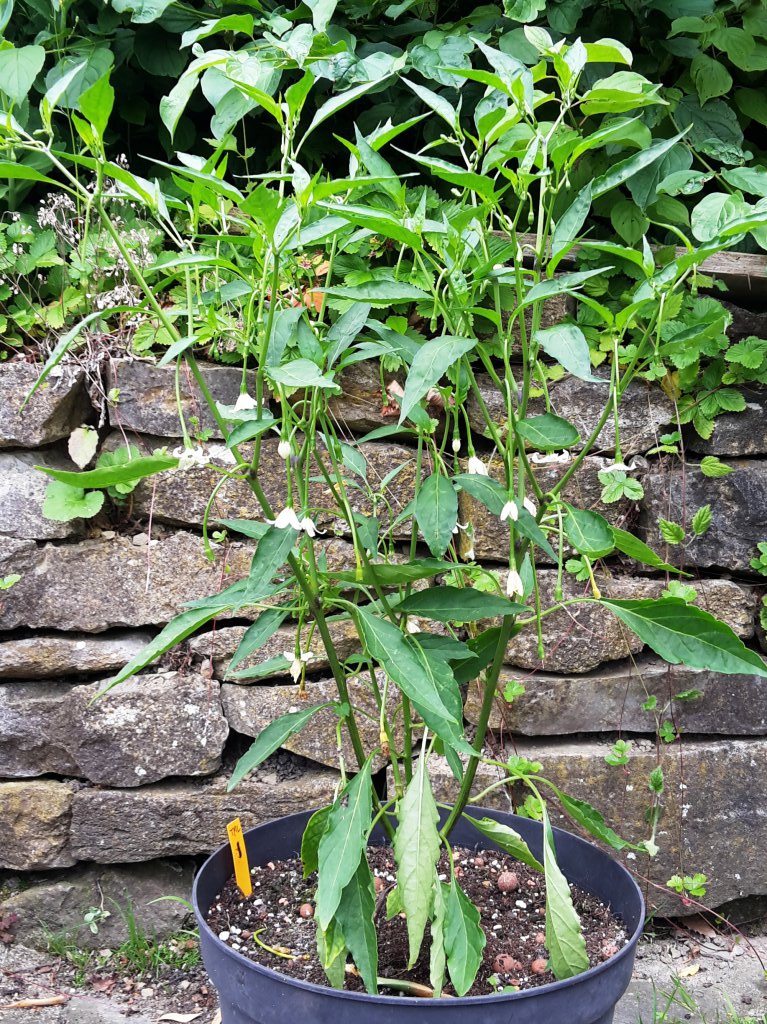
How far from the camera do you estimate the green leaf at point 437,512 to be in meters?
1.03

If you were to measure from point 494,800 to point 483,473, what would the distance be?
0.94m

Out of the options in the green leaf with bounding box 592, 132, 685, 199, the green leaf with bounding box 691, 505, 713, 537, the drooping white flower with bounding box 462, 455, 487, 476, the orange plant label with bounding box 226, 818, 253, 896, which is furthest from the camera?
the green leaf with bounding box 691, 505, 713, 537

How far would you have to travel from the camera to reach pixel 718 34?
73.1 inches

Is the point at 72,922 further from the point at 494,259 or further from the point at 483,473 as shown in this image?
the point at 494,259

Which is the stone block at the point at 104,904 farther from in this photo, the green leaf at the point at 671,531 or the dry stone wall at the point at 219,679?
the green leaf at the point at 671,531

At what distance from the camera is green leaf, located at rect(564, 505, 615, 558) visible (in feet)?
3.43

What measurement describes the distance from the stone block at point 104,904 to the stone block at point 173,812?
0.07 meters

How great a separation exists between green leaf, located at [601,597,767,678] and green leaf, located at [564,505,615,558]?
0.34ft

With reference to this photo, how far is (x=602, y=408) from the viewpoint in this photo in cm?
188

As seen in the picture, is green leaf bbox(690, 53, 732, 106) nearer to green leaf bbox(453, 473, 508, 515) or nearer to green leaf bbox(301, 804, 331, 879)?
green leaf bbox(453, 473, 508, 515)

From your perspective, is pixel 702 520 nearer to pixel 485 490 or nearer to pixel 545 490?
pixel 545 490

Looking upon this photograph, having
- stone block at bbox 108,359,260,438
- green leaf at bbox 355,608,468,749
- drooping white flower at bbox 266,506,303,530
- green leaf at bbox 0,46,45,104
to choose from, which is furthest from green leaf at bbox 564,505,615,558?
green leaf at bbox 0,46,45,104

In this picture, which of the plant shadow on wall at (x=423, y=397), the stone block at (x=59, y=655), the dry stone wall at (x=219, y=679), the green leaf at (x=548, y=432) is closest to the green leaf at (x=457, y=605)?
the plant shadow on wall at (x=423, y=397)

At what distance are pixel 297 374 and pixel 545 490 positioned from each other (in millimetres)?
1039
